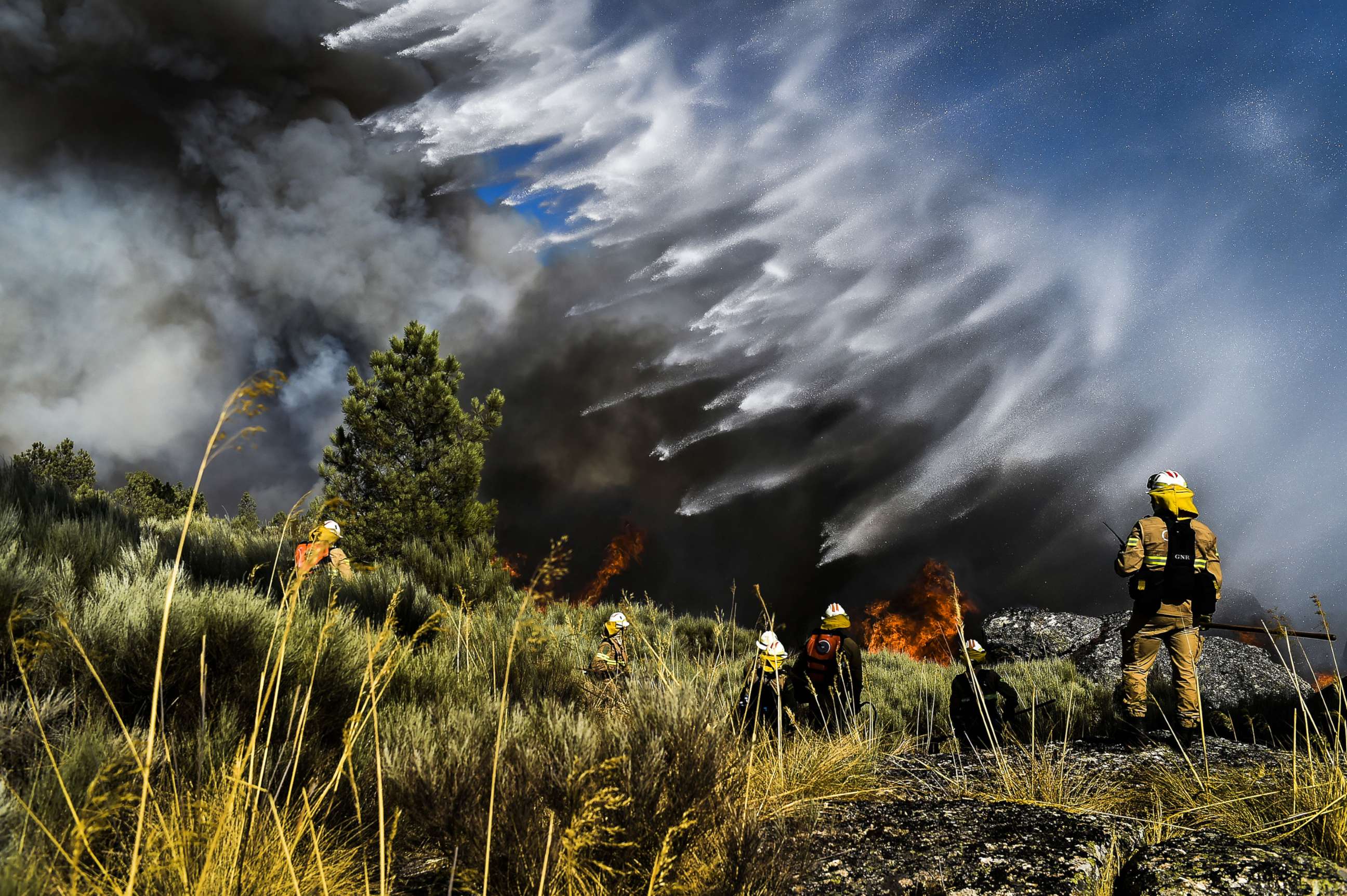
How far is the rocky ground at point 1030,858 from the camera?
2166mm

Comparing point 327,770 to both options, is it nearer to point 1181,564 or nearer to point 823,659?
point 823,659

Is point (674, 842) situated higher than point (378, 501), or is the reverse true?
point (378, 501)

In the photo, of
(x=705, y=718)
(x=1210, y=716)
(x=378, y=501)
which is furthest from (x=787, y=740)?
(x=378, y=501)

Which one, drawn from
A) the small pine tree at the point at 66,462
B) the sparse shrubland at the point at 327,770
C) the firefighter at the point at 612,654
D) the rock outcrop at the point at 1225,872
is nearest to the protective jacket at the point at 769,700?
the firefighter at the point at 612,654

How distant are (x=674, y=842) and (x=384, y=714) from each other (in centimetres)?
179

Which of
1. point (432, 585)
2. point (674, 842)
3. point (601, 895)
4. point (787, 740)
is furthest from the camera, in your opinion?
point (432, 585)

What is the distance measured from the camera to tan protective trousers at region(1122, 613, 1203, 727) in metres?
6.11

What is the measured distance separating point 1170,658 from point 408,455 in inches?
887

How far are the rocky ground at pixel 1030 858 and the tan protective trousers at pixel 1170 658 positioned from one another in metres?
4.22

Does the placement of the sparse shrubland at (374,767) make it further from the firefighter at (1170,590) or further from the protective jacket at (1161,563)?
the protective jacket at (1161,563)

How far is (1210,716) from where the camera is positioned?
8125 mm

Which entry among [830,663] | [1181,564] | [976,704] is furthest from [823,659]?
[1181,564]

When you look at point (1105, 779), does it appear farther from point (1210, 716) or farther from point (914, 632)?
point (914, 632)

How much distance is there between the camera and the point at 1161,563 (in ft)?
20.6
